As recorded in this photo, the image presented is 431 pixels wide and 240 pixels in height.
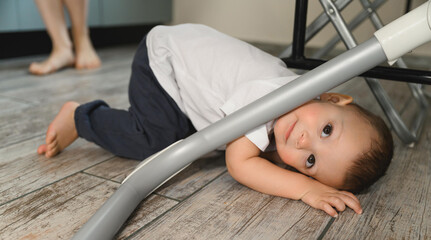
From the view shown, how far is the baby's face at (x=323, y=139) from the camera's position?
652 millimetres

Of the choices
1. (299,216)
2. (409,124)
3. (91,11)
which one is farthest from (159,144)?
(91,11)

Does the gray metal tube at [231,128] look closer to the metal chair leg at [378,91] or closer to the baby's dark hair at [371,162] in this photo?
the baby's dark hair at [371,162]

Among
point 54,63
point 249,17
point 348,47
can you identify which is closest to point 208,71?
point 348,47

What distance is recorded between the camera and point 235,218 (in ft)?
2.03

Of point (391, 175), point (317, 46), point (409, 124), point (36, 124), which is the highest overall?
point (36, 124)

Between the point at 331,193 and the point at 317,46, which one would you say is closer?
the point at 331,193

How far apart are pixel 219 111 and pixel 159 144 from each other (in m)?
0.16

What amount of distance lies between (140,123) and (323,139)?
0.38 m

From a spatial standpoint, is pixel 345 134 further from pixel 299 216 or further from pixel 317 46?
pixel 317 46

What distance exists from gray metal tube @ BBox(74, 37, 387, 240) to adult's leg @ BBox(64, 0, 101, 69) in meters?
1.34

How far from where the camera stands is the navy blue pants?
844 mm

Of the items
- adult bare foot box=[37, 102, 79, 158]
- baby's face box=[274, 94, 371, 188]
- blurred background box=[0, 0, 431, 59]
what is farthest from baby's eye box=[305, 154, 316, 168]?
blurred background box=[0, 0, 431, 59]

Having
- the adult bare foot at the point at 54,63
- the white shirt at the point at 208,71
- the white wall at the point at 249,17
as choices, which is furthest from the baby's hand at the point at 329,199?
the white wall at the point at 249,17

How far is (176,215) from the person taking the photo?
0.62 metres
